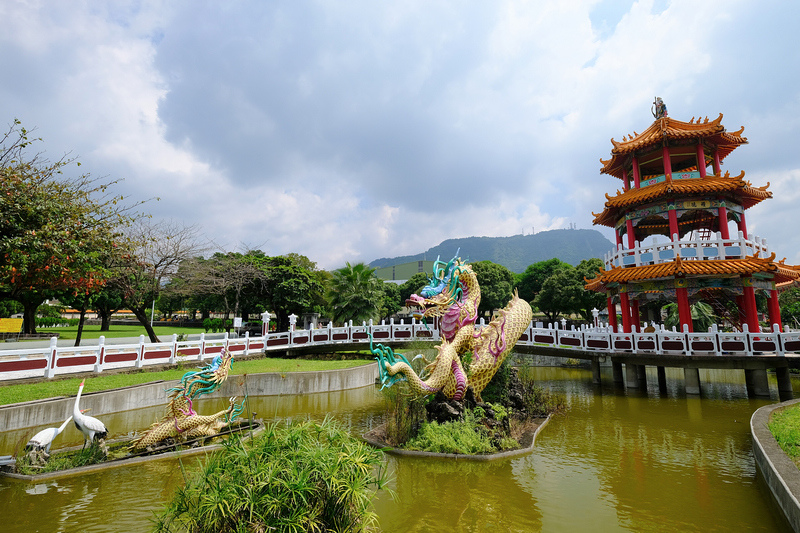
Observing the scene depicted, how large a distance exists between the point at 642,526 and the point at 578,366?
919 inches

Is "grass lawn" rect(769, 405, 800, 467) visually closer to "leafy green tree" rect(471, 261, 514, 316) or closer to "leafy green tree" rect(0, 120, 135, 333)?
"leafy green tree" rect(0, 120, 135, 333)

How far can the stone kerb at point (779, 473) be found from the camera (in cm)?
522

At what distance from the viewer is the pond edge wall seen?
10406 millimetres

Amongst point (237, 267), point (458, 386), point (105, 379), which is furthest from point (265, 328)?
point (458, 386)

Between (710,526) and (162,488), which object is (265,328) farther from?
(710,526)

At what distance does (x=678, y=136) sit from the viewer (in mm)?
17188

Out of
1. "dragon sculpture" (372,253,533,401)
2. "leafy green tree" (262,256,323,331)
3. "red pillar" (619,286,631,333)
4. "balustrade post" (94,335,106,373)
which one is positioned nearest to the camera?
"dragon sculpture" (372,253,533,401)

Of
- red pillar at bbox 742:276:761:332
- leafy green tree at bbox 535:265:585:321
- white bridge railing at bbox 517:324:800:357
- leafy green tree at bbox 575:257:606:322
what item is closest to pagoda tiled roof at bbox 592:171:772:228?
red pillar at bbox 742:276:761:332

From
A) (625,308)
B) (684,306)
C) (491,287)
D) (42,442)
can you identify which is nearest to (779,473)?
(684,306)

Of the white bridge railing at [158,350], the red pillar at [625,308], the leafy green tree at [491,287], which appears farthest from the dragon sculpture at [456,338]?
the leafy green tree at [491,287]

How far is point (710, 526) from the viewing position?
5730 mm

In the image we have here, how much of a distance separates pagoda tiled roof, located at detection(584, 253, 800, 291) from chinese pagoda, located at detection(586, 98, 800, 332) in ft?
0.10

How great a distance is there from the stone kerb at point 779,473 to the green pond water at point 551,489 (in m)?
0.31

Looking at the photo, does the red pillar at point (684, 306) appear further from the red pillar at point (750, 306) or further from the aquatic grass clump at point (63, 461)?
the aquatic grass clump at point (63, 461)
